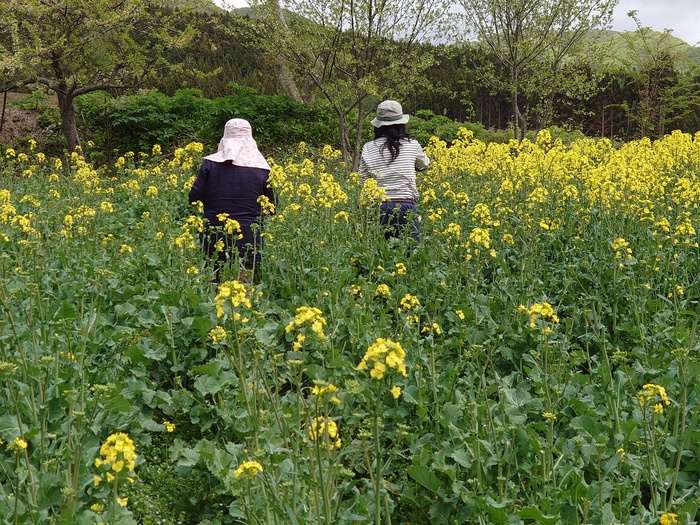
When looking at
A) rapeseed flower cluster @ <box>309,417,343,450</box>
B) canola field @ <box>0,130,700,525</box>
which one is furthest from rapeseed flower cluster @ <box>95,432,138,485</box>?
rapeseed flower cluster @ <box>309,417,343,450</box>

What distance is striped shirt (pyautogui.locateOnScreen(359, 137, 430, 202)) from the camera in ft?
→ 21.2

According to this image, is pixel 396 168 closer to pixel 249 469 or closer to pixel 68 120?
pixel 249 469

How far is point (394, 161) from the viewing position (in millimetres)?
6484

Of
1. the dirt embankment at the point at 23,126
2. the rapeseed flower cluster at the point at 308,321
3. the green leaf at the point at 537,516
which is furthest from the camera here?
the dirt embankment at the point at 23,126

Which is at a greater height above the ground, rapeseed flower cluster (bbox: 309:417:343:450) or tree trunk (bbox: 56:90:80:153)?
tree trunk (bbox: 56:90:80:153)

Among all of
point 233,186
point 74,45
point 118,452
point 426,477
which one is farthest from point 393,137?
point 74,45

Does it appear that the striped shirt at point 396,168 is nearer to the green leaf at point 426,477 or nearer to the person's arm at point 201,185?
the person's arm at point 201,185

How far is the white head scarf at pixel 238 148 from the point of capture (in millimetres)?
5355

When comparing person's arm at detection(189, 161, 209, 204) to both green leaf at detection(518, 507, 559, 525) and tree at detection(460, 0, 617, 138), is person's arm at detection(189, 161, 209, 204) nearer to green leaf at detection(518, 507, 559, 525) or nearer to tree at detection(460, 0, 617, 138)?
green leaf at detection(518, 507, 559, 525)

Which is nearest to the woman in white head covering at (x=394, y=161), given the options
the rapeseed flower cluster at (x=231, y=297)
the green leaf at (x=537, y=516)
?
the rapeseed flower cluster at (x=231, y=297)

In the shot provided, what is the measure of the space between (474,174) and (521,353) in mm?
4347

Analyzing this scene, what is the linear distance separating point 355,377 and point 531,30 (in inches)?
497

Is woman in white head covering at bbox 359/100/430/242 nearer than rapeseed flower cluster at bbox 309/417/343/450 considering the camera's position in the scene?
No

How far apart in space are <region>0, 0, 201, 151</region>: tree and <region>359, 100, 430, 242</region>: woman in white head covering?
627 centimetres
